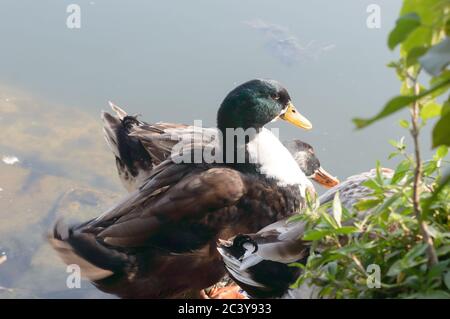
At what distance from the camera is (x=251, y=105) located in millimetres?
1521

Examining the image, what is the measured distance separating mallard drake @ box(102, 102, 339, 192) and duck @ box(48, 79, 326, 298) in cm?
10

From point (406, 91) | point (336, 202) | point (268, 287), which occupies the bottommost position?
point (268, 287)

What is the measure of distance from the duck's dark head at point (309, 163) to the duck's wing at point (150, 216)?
11.9 inches

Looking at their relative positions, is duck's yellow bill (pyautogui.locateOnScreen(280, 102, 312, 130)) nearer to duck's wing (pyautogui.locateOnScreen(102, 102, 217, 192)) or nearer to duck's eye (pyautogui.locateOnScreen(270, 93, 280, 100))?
duck's eye (pyautogui.locateOnScreen(270, 93, 280, 100))

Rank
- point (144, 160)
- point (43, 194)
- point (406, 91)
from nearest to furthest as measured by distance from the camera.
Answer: point (406, 91)
point (144, 160)
point (43, 194)

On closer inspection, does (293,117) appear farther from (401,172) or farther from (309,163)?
(401,172)

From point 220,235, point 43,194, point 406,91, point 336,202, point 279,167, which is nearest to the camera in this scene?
point 406,91

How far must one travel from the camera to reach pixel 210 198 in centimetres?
141

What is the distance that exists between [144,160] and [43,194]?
0.47 meters

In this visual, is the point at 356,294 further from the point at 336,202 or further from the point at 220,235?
the point at 220,235

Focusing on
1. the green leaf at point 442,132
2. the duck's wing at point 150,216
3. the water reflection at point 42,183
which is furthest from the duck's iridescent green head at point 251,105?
the green leaf at point 442,132

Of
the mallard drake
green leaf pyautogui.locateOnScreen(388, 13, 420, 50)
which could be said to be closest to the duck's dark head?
the mallard drake

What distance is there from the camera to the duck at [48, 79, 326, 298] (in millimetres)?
1396
